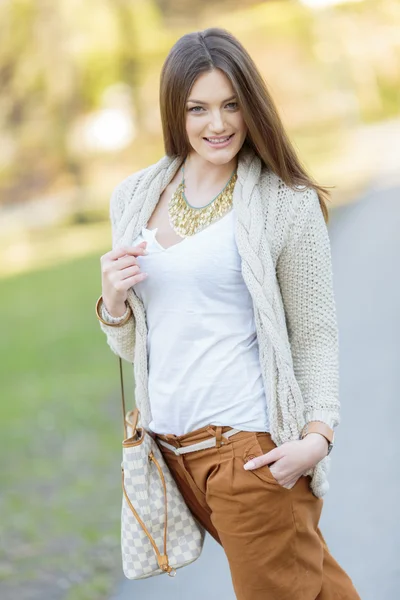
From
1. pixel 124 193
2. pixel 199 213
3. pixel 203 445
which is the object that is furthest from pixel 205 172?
pixel 203 445

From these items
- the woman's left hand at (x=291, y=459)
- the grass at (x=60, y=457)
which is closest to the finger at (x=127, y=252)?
the woman's left hand at (x=291, y=459)

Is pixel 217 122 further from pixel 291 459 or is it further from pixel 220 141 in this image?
pixel 291 459

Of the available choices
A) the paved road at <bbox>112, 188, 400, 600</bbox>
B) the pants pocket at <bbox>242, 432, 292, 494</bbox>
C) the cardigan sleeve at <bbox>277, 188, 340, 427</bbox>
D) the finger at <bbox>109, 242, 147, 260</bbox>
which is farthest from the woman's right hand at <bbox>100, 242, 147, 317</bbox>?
the paved road at <bbox>112, 188, 400, 600</bbox>

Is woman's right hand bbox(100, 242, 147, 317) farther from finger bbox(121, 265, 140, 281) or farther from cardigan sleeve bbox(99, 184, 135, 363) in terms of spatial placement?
cardigan sleeve bbox(99, 184, 135, 363)

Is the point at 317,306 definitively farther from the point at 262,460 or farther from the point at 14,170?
the point at 14,170

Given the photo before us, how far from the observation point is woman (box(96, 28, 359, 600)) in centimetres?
A: 242

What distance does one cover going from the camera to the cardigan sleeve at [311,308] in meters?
2.46

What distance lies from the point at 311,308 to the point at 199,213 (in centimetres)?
40

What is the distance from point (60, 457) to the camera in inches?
229

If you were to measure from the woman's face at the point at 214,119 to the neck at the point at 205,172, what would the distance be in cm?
9

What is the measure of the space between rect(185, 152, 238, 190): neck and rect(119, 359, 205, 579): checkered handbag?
0.68 meters

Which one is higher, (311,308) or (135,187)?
(135,187)

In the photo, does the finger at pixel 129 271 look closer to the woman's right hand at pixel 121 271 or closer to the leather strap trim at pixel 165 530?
the woman's right hand at pixel 121 271

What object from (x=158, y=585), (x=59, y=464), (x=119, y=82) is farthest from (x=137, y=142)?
(x=158, y=585)
